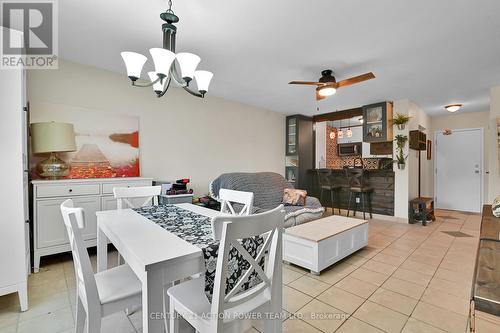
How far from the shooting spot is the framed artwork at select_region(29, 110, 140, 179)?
3020mm

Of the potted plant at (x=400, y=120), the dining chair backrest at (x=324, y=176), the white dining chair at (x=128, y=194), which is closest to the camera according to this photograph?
the white dining chair at (x=128, y=194)

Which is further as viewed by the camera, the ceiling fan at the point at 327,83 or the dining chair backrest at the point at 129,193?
the ceiling fan at the point at 327,83

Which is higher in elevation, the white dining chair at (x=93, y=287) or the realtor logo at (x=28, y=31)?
the realtor logo at (x=28, y=31)

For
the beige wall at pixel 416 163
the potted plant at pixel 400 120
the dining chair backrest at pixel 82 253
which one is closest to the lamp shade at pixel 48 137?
the dining chair backrest at pixel 82 253

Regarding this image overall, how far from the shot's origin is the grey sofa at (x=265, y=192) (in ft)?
12.0

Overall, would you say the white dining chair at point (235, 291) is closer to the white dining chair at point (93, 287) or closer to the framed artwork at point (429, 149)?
the white dining chair at point (93, 287)

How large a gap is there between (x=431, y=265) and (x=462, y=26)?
2530 mm

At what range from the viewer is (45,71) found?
2.88 meters

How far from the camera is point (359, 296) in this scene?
208cm

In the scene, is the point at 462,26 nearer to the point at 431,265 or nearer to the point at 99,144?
the point at 431,265

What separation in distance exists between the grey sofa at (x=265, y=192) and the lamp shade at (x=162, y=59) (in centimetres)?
233

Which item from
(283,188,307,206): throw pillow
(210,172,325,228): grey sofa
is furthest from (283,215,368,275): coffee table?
(283,188,307,206): throw pillow

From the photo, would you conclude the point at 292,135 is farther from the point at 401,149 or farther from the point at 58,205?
the point at 58,205

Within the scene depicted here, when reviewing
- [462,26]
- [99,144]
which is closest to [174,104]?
[99,144]
